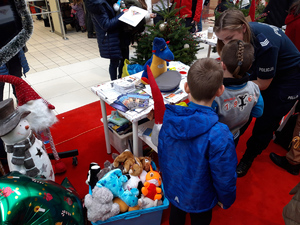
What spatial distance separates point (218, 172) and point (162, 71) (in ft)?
4.00

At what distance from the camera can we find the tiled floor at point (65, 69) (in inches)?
134

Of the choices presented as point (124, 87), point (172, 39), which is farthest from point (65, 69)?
point (124, 87)

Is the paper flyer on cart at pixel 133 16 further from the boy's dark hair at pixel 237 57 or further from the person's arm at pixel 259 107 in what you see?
the person's arm at pixel 259 107

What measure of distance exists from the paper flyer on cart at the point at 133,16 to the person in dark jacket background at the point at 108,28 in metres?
0.08

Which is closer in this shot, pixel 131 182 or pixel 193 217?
pixel 193 217

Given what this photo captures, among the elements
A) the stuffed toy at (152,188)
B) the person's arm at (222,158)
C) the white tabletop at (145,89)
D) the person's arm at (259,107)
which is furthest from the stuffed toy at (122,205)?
the person's arm at (259,107)

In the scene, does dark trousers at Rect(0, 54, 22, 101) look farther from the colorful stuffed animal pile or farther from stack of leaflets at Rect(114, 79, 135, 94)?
the colorful stuffed animal pile

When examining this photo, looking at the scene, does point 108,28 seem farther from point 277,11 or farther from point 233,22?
point 277,11

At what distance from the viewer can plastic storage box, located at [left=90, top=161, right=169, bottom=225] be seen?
1479 millimetres

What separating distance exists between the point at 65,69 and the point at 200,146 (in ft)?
13.0

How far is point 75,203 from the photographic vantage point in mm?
1492

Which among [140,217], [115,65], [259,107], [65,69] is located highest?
[259,107]

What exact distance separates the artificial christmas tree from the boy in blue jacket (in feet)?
5.23

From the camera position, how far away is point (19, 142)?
145cm
